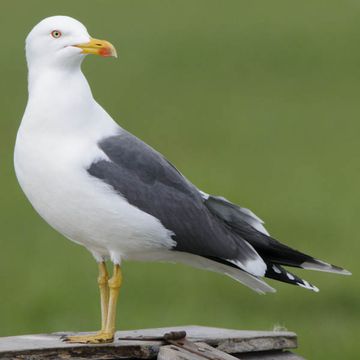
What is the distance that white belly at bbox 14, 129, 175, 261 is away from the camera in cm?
562

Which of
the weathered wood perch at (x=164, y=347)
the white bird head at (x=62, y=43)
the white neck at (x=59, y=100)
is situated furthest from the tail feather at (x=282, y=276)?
the white bird head at (x=62, y=43)

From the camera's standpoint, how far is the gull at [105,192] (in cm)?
564

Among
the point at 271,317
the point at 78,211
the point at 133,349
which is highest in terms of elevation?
the point at 271,317

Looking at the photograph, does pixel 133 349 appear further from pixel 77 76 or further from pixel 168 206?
pixel 77 76

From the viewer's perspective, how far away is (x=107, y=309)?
600 centimetres

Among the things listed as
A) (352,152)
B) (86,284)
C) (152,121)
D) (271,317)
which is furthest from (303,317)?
(152,121)

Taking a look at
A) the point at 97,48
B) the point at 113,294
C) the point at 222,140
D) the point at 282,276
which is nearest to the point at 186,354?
the point at 113,294

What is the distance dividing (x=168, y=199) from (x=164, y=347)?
1.92 ft

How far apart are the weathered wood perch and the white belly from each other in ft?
1.22

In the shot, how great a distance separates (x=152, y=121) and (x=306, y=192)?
4389 millimetres

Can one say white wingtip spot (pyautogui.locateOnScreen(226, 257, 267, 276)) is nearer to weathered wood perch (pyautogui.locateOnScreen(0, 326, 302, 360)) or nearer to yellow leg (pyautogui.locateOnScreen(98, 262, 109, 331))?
weathered wood perch (pyautogui.locateOnScreen(0, 326, 302, 360))

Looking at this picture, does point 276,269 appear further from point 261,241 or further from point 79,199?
point 79,199

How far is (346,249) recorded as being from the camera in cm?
1290

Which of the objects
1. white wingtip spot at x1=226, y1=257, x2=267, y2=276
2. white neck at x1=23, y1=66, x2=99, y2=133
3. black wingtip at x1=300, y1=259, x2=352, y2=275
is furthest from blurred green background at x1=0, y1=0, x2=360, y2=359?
white neck at x1=23, y1=66, x2=99, y2=133
